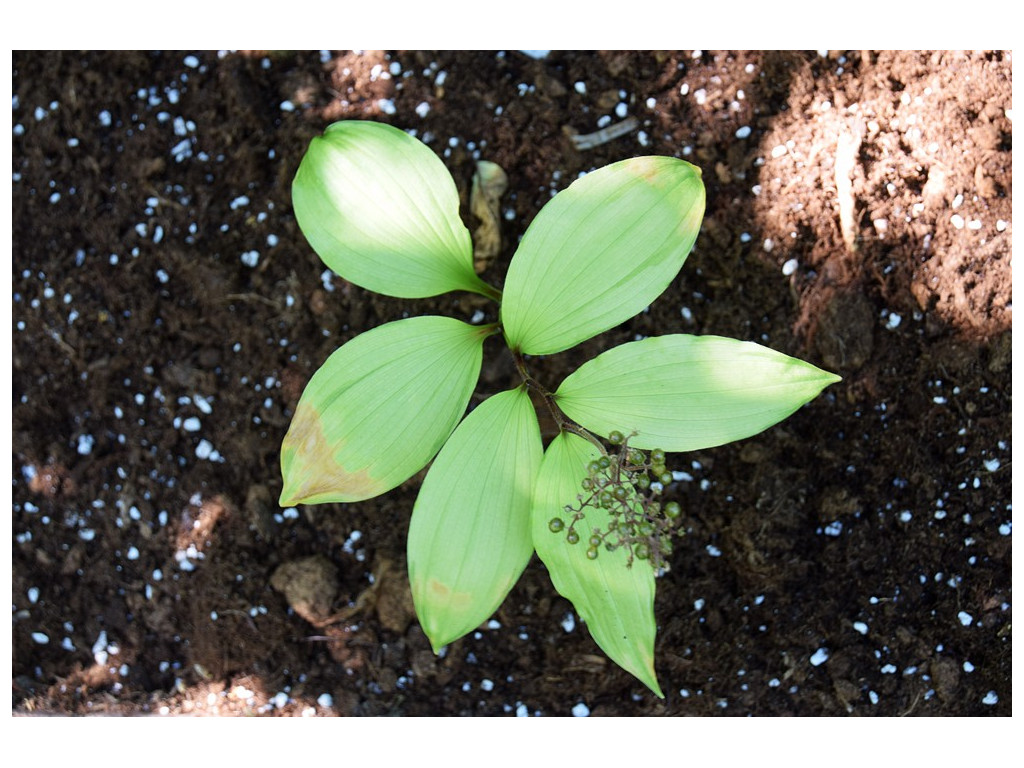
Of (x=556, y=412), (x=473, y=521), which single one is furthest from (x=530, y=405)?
(x=473, y=521)

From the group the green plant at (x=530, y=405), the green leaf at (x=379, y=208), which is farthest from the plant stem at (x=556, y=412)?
the green leaf at (x=379, y=208)

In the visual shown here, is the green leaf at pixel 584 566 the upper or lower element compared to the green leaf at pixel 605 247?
lower

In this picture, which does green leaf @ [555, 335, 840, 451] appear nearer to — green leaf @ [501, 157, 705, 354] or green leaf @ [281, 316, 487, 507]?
green leaf @ [501, 157, 705, 354]

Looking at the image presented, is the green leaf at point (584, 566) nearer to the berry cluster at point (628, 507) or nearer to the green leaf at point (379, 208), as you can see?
the berry cluster at point (628, 507)

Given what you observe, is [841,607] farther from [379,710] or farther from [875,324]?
[379,710]

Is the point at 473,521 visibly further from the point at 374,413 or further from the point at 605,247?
the point at 605,247

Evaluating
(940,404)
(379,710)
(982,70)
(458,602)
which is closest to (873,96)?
(982,70)
